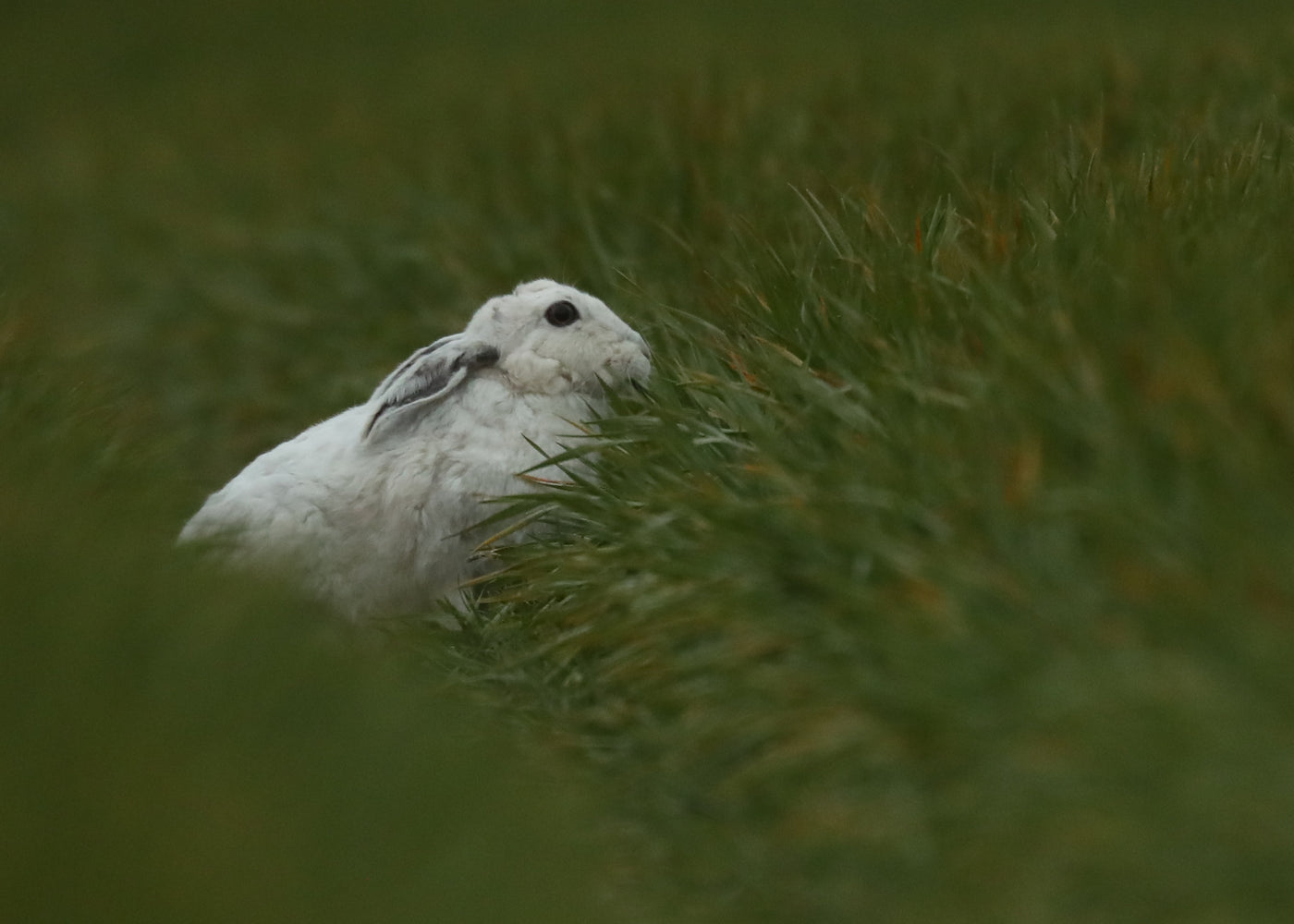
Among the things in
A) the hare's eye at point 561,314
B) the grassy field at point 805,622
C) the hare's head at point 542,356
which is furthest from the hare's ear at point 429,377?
the grassy field at point 805,622

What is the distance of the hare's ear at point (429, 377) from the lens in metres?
4.84

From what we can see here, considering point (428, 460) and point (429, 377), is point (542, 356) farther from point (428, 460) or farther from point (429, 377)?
point (428, 460)

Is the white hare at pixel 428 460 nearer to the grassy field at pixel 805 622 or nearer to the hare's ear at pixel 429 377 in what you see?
the hare's ear at pixel 429 377

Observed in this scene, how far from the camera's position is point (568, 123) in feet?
25.7

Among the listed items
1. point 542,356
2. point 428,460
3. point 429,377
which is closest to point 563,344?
point 542,356

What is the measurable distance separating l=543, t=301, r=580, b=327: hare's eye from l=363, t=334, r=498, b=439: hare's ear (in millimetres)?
194

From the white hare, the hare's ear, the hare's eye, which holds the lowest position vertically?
the white hare

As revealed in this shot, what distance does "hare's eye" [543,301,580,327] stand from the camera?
4.98 m

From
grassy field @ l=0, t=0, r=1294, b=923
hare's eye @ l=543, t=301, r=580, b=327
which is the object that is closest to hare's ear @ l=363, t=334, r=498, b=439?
hare's eye @ l=543, t=301, r=580, b=327

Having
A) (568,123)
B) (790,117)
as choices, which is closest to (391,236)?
(568,123)

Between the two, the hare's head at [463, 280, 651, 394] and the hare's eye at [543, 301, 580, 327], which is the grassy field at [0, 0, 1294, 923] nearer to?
the hare's head at [463, 280, 651, 394]

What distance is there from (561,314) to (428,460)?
25.0 inches

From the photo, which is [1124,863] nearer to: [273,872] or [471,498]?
[273,872]

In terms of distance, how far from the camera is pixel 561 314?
16.4 ft
